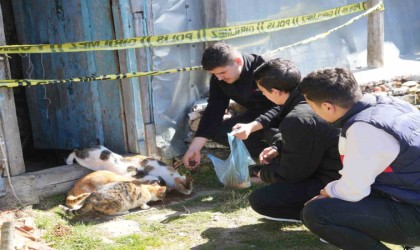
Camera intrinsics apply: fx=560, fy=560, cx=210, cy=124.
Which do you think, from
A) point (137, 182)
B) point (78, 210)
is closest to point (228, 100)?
point (137, 182)

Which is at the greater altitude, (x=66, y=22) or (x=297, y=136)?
(x=66, y=22)

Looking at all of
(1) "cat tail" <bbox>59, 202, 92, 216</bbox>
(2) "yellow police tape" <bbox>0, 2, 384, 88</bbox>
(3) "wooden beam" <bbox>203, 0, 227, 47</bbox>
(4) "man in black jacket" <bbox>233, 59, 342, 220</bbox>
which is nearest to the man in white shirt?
(4) "man in black jacket" <bbox>233, 59, 342, 220</bbox>

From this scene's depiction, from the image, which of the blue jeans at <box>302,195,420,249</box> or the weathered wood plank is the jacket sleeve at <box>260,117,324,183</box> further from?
the weathered wood plank

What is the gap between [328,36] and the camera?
7895 mm

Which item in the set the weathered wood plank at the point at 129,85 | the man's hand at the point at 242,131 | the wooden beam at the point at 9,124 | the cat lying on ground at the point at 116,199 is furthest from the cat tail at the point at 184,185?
the wooden beam at the point at 9,124

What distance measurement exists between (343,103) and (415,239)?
0.91 meters

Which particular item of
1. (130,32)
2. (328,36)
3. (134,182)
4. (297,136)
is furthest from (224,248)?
(328,36)

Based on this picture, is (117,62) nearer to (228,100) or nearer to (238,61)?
(228,100)

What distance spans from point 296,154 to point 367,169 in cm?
91

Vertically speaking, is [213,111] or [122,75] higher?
[122,75]

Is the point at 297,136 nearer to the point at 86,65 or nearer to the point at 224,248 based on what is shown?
the point at 224,248

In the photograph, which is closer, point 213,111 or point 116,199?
point 116,199

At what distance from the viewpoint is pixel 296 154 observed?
4020mm

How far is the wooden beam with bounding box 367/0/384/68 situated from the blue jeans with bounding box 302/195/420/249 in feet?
15.9
